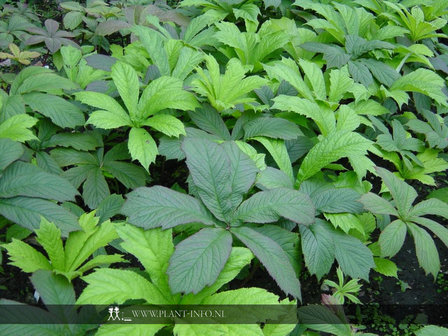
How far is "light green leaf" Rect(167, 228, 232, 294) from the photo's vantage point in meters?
1.25

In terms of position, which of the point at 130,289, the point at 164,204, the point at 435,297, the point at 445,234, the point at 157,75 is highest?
the point at 157,75

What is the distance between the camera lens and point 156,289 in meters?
1.32

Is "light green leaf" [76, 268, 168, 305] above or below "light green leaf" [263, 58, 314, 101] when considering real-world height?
below

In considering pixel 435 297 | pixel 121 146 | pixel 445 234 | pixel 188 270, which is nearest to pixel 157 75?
pixel 121 146

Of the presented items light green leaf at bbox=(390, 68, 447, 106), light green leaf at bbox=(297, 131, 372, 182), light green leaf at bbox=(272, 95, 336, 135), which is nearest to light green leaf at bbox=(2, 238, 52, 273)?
light green leaf at bbox=(297, 131, 372, 182)

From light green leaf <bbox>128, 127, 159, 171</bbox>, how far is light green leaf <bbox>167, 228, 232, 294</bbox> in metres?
0.52

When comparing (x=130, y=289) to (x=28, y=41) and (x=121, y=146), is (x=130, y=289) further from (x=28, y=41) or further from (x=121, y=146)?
(x=28, y=41)

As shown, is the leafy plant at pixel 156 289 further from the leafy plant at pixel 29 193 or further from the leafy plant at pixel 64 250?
the leafy plant at pixel 29 193

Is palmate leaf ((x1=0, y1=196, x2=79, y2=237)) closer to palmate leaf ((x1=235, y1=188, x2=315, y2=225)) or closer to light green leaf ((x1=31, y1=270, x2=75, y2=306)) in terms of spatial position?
light green leaf ((x1=31, y1=270, x2=75, y2=306))

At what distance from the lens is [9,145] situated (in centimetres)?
157

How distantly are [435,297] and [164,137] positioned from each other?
153 cm

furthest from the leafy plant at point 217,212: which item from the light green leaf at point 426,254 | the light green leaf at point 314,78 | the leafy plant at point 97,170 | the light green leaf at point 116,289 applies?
the light green leaf at point 314,78

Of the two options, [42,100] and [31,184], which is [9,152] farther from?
[42,100]

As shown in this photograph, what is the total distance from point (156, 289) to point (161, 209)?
26 centimetres
